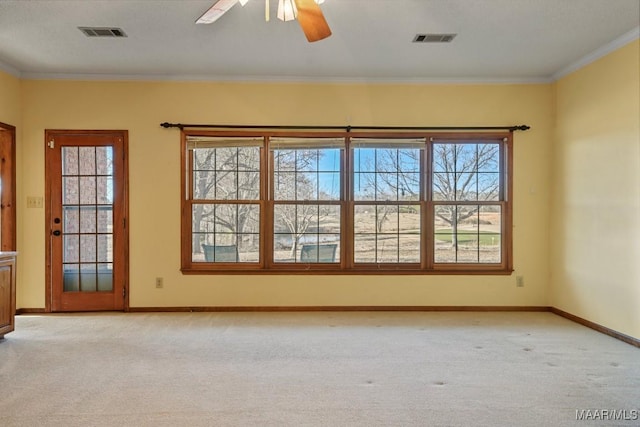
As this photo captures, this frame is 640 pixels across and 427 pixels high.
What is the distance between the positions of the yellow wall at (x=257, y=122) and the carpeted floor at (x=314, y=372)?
1.51 feet

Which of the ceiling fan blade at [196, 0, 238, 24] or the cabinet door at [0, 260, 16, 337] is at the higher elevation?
the ceiling fan blade at [196, 0, 238, 24]

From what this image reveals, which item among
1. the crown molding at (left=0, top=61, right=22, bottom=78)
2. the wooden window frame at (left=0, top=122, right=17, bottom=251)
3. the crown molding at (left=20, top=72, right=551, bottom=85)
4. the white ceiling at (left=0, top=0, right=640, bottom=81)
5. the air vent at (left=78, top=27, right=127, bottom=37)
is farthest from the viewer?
the crown molding at (left=20, top=72, right=551, bottom=85)

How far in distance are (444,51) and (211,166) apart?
2.82 meters

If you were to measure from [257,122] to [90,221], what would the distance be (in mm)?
2232

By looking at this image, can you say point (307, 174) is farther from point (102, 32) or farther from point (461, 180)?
point (102, 32)

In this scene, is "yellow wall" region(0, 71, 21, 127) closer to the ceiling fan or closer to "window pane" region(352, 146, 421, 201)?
the ceiling fan

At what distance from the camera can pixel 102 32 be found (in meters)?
3.65

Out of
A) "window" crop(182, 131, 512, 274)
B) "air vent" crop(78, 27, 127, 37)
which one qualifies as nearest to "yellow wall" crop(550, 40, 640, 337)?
"window" crop(182, 131, 512, 274)

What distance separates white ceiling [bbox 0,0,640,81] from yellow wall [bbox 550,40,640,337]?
0.34m

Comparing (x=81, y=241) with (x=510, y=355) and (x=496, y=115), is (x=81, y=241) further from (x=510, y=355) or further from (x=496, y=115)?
(x=496, y=115)

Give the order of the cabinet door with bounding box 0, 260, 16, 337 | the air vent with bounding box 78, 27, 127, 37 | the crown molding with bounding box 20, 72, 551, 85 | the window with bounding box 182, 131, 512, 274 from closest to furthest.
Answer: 1. the air vent with bounding box 78, 27, 127, 37
2. the cabinet door with bounding box 0, 260, 16, 337
3. the crown molding with bounding box 20, 72, 551, 85
4. the window with bounding box 182, 131, 512, 274

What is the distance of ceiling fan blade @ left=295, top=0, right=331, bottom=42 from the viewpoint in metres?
2.44

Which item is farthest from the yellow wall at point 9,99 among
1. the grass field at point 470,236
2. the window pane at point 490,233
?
the window pane at point 490,233

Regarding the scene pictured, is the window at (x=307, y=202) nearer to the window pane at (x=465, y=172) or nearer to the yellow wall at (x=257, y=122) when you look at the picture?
the yellow wall at (x=257, y=122)
